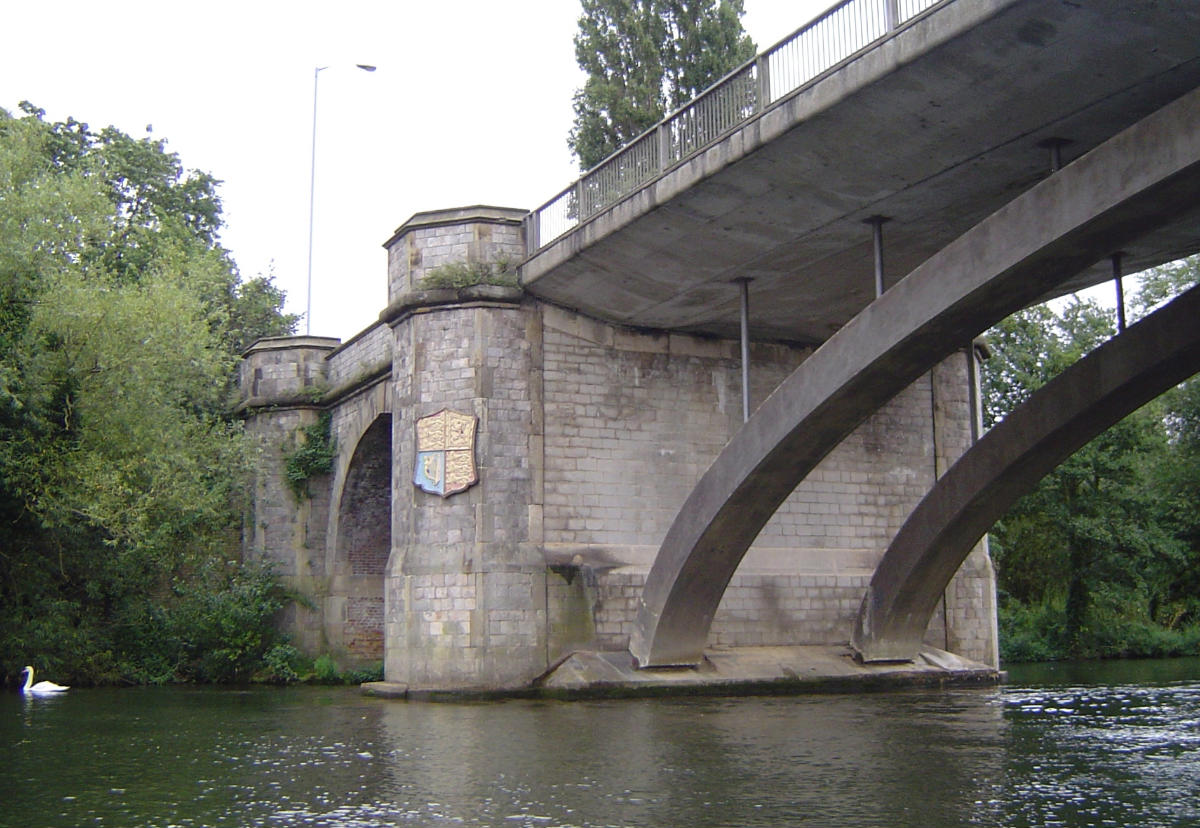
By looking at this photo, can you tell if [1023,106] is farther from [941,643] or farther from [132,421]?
[132,421]

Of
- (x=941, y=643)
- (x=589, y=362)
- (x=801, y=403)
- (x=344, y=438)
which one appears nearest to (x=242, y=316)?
(x=344, y=438)

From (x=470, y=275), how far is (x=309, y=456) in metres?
7.39

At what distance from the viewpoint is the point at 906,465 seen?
63.6ft

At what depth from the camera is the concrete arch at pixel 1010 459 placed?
12.8 metres

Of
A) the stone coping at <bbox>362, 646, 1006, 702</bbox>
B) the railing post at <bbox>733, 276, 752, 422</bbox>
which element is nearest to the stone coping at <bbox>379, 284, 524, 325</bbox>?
the railing post at <bbox>733, 276, 752, 422</bbox>

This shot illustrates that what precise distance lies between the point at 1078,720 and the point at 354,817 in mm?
7935

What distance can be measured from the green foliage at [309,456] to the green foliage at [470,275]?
662cm

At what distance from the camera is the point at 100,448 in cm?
1894

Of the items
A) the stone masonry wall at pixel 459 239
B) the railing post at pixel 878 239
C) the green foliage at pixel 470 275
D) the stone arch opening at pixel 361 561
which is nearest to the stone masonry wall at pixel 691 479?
the green foliage at pixel 470 275

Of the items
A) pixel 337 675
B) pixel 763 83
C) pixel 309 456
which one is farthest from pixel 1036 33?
pixel 309 456

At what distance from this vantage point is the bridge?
33.9ft

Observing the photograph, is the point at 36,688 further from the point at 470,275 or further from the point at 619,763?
the point at 619,763

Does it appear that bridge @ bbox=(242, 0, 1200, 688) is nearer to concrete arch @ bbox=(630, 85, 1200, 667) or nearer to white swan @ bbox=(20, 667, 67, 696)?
concrete arch @ bbox=(630, 85, 1200, 667)

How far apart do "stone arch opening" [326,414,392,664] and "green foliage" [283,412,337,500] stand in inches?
37.1
